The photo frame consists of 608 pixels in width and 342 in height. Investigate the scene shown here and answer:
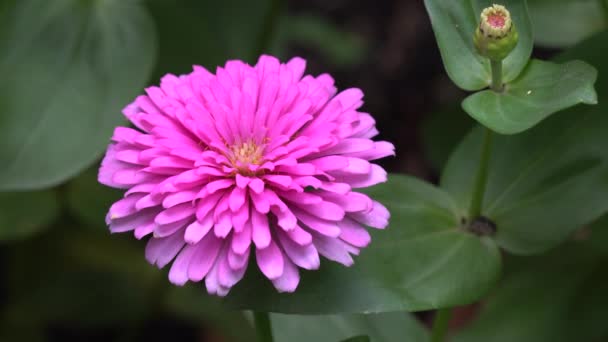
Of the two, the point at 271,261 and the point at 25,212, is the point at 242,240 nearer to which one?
the point at 271,261

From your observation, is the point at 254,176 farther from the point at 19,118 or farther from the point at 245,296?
the point at 19,118

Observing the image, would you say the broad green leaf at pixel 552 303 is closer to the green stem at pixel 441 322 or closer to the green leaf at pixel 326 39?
the green stem at pixel 441 322

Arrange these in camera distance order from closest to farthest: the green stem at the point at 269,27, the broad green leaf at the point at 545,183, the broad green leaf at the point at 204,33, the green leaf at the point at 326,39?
the broad green leaf at the point at 545,183, the green stem at the point at 269,27, the broad green leaf at the point at 204,33, the green leaf at the point at 326,39

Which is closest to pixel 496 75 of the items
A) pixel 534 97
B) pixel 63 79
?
pixel 534 97

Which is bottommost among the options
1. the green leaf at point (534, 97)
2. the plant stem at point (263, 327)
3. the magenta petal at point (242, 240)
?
the plant stem at point (263, 327)

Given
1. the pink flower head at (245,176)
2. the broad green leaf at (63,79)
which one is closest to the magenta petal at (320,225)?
the pink flower head at (245,176)

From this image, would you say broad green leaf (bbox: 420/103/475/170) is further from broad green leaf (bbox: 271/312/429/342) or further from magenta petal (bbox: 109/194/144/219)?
magenta petal (bbox: 109/194/144/219)
